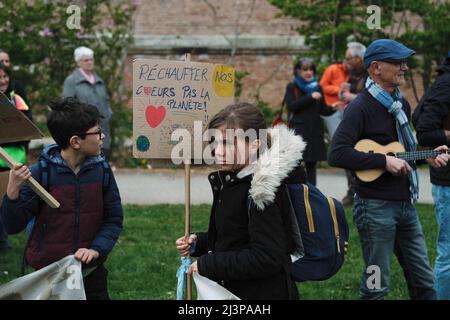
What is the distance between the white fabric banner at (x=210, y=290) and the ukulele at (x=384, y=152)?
6.41 feet

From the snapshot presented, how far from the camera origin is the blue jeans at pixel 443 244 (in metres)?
5.95

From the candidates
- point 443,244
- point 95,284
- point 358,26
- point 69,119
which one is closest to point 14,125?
point 69,119

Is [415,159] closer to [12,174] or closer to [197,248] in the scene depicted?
[197,248]

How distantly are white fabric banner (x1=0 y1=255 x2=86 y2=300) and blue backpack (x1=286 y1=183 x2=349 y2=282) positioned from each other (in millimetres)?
1082

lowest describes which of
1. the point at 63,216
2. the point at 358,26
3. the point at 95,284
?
the point at 95,284

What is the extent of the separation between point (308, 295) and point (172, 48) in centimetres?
1442

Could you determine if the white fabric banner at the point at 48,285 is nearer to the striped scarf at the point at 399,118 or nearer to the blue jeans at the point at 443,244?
the striped scarf at the point at 399,118

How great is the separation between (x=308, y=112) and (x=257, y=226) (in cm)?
708

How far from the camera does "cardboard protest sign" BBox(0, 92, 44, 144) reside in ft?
15.0

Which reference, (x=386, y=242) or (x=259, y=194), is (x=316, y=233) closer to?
(x=259, y=194)

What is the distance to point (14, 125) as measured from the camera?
4.67 meters

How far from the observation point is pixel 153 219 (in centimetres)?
1009

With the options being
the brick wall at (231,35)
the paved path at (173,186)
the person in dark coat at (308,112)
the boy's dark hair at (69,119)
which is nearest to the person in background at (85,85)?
the paved path at (173,186)
